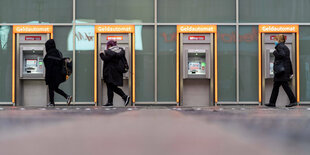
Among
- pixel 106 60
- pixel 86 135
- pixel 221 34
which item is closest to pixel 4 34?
pixel 106 60

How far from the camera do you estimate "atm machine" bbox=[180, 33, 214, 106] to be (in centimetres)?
1223

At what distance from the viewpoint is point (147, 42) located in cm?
1236

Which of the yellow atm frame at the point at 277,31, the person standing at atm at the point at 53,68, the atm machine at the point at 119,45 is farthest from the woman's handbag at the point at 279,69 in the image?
the person standing at atm at the point at 53,68

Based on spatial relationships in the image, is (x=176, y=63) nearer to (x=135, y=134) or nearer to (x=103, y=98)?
(x=103, y=98)

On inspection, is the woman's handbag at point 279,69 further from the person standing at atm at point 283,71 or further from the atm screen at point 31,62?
the atm screen at point 31,62

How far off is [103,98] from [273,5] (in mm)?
5656

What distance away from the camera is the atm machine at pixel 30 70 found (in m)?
12.4

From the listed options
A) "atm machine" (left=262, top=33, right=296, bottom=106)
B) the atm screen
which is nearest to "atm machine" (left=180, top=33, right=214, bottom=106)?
"atm machine" (left=262, top=33, right=296, bottom=106)

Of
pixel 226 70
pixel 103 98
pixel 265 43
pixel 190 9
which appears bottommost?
pixel 103 98

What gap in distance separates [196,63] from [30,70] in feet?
15.8

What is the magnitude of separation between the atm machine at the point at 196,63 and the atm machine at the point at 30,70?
13.0ft

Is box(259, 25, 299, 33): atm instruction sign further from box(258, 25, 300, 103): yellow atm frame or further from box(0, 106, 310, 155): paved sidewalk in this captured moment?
box(0, 106, 310, 155): paved sidewalk

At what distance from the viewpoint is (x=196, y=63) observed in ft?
40.6

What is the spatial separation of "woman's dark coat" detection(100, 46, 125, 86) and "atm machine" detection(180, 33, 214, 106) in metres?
2.73
